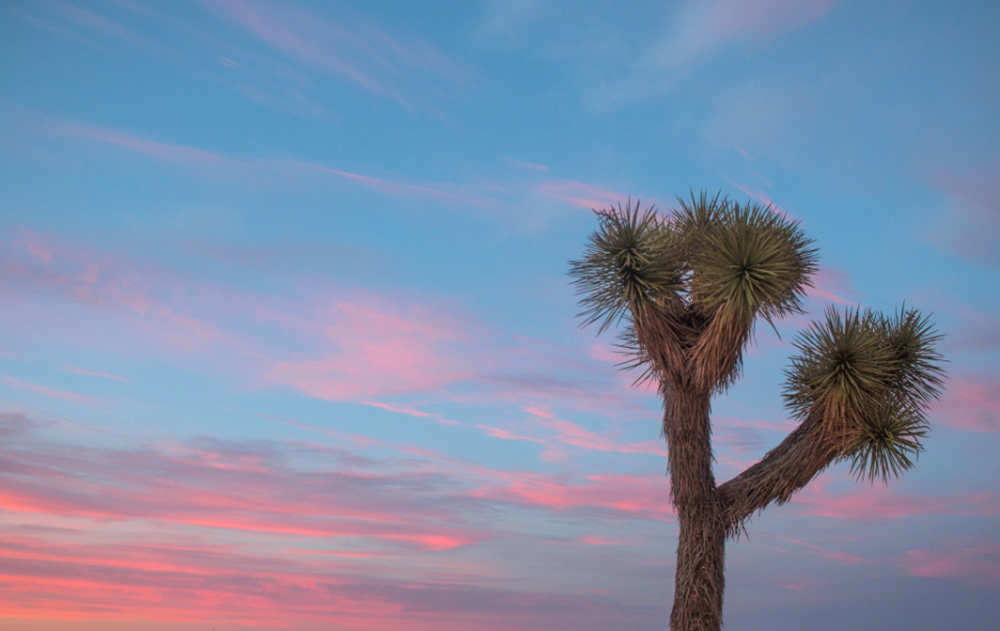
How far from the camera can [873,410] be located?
14.1 meters

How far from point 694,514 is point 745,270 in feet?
11.8

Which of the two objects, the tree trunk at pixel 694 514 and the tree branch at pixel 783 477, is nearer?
the tree trunk at pixel 694 514

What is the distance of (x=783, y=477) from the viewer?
1438 cm

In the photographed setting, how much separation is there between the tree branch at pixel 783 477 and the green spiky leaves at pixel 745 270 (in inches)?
76.2

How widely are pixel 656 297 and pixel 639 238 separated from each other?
3.08 feet

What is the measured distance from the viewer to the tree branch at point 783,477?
14281 mm

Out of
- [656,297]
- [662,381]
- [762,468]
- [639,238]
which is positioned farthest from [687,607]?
[639,238]

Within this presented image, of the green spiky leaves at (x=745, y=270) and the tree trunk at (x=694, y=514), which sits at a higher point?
the green spiky leaves at (x=745, y=270)

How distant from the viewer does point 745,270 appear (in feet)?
45.1

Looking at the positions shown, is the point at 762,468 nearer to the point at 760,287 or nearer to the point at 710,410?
the point at 710,410

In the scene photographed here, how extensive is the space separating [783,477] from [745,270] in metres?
3.12

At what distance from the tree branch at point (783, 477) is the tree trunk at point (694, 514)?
0.20 m

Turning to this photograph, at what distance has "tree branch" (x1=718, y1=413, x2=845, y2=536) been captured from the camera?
14.3m

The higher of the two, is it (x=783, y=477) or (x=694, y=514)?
(x=783, y=477)
